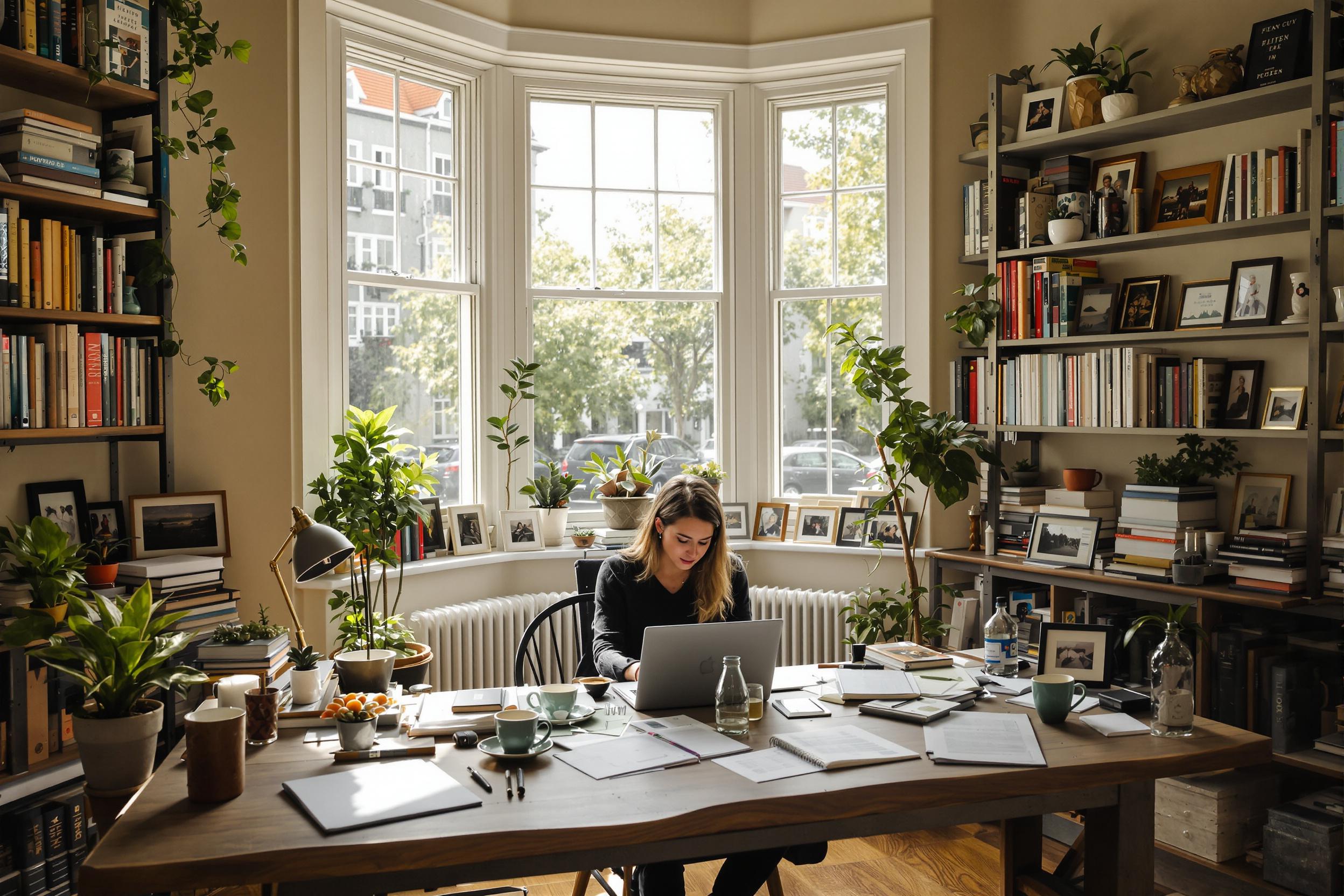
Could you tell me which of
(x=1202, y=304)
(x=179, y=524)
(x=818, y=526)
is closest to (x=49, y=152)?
(x=179, y=524)

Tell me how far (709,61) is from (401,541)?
2540mm

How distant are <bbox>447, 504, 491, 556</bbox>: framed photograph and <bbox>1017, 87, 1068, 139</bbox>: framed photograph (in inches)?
109

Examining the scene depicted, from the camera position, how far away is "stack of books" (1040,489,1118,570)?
373 centimetres

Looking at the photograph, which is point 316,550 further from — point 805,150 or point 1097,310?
point 805,150

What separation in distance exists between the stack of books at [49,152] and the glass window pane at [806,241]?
9.22ft

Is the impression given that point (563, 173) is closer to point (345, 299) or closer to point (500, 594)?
point (345, 299)

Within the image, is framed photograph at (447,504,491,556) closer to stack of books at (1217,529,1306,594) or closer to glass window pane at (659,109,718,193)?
glass window pane at (659,109,718,193)

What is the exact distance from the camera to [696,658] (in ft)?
7.45

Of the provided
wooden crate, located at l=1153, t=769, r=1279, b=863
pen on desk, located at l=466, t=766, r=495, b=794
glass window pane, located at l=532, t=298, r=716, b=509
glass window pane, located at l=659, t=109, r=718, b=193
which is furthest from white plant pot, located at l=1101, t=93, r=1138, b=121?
pen on desk, located at l=466, t=766, r=495, b=794

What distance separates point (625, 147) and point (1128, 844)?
3.56 m

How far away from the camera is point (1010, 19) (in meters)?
4.29

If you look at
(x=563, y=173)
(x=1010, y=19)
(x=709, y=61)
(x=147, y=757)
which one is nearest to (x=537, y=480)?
(x=563, y=173)

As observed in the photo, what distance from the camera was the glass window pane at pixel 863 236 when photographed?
450 centimetres

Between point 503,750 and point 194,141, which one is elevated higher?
point 194,141
